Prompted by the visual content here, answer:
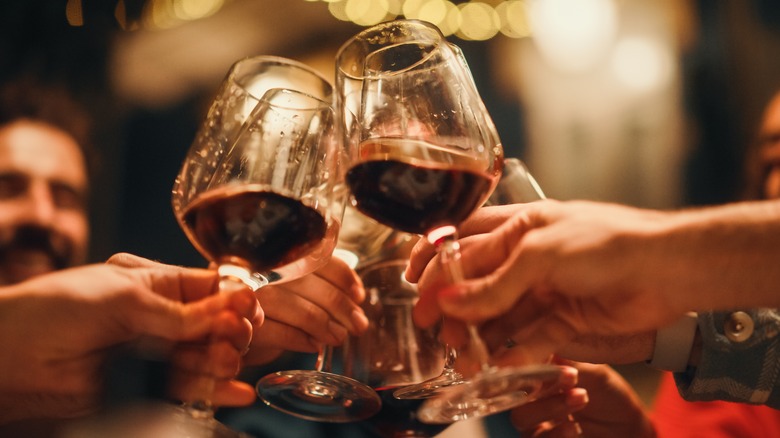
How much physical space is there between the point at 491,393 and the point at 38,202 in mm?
1953

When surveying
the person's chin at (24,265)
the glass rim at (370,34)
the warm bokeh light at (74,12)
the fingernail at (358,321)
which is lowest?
the person's chin at (24,265)

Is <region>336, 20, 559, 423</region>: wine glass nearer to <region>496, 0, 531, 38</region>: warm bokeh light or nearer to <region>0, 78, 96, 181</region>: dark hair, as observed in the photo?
<region>0, 78, 96, 181</region>: dark hair

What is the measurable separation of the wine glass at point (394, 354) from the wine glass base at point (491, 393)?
23 cm

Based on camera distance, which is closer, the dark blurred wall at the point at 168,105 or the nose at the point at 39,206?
the nose at the point at 39,206

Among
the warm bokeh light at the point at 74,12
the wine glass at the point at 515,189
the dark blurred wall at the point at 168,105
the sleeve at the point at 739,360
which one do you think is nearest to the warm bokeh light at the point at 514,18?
the dark blurred wall at the point at 168,105

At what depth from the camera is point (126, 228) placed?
295 cm

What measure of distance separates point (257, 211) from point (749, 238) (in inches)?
26.2

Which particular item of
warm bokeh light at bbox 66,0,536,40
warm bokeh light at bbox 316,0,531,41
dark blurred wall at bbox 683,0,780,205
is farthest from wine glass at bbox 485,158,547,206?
dark blurred wall at bbox 683,0,780,205

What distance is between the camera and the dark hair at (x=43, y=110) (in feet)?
7.70

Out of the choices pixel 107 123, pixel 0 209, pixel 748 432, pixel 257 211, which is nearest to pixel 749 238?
pixel 257 211

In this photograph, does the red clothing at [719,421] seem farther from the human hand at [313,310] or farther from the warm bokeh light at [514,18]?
the warm bokeh light at [514,18]

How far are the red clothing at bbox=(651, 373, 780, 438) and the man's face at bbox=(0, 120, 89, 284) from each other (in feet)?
6.88

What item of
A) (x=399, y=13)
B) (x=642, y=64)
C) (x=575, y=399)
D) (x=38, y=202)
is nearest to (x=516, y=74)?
(x=642, y=64)

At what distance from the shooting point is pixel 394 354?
3.54ft
